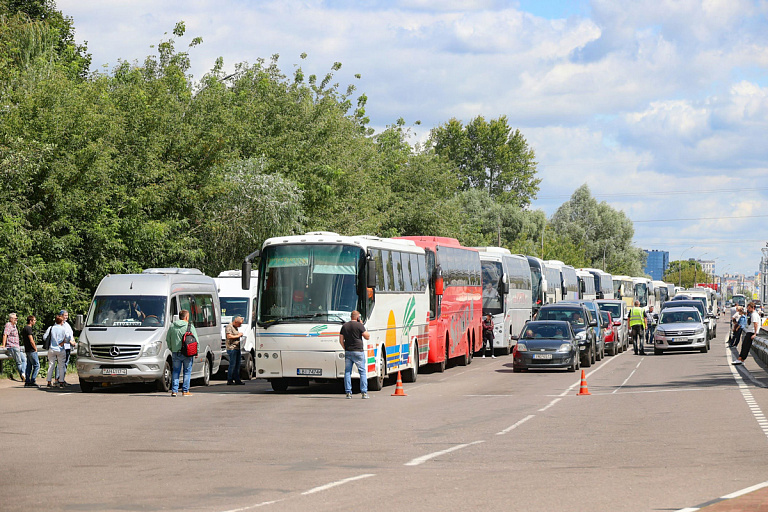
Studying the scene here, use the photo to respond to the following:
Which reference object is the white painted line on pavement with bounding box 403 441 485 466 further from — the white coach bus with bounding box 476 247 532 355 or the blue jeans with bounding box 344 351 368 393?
the white coach bus with bounding box 476 247 532 355

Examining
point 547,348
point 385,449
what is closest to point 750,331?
Result: point 547,348

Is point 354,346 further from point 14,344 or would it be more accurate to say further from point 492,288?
point 492,288

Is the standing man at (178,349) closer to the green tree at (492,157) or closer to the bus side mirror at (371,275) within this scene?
the bus side mirror at (371,275)

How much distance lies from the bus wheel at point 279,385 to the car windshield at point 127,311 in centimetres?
289

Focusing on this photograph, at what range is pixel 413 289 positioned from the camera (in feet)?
98.6

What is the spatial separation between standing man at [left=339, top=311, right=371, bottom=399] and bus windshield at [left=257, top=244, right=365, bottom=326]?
0.98 metres

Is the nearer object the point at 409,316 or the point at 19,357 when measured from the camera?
the point at 19,357

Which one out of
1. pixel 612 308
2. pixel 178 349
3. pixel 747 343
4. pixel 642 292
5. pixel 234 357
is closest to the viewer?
pixel 178 349

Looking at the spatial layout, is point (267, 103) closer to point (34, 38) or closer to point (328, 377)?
point (34, 38)

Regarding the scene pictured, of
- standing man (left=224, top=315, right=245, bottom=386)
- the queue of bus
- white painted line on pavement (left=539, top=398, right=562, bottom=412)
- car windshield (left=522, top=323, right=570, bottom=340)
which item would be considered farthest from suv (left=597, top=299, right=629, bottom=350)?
white painted line on pavement (left=539, top=398, right=562, bottom=412)

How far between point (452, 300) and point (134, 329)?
13037 mm

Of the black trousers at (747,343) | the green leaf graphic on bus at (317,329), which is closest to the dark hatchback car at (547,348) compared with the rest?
the black trousers at (747,343)

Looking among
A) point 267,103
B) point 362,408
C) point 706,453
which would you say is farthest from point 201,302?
point 267,103

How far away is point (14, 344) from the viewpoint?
89.6 feet
